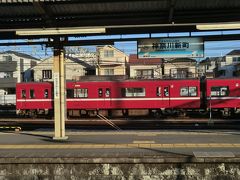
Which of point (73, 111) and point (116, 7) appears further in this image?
point (73, 111)

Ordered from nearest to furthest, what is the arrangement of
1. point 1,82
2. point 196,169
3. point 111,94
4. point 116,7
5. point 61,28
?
1. point 196,169
2. point 116,7
3. point 61,28
4. point 111,94
5. point 1,82

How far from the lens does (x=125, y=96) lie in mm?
35938

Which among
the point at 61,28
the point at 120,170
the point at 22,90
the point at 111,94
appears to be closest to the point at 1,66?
the point at 22,90

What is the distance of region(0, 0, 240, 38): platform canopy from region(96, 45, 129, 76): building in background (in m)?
49.5

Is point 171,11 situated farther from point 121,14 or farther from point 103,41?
point 103,41

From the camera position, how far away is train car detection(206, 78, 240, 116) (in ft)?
112

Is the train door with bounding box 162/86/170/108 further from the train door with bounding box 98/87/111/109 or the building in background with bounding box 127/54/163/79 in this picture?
the building in background with bounding box 127/54/163/79

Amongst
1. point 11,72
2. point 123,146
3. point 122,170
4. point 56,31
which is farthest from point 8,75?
point 122,170

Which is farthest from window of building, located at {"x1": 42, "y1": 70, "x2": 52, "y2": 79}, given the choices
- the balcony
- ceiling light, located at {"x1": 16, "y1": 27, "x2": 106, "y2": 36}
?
ceiling light, located at {"x1": 16, "y1": 27, "x2": 106, "y2": 36}

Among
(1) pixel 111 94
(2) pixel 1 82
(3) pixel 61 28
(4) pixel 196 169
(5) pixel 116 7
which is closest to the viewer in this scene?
(4) pixel 196 169

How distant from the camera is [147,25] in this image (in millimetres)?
13492

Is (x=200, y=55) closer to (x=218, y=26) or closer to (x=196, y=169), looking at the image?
(x=218, y=26)

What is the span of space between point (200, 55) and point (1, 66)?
2469 inches

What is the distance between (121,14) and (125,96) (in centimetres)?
2256
